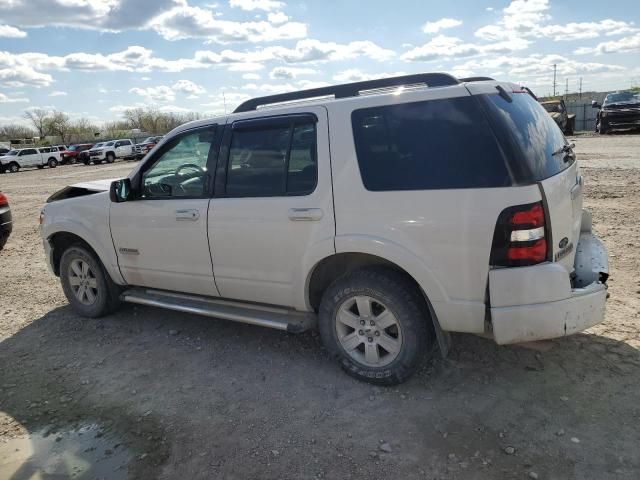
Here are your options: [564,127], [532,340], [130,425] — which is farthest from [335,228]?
[564,127]

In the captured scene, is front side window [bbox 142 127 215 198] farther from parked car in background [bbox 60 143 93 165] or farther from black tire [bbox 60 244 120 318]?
parked car in background [bbox 60 143 93 165]

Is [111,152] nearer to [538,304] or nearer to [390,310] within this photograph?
[390,310]

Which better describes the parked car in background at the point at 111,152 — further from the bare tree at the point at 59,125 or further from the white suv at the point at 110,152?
the bare tree at the point at 59,125

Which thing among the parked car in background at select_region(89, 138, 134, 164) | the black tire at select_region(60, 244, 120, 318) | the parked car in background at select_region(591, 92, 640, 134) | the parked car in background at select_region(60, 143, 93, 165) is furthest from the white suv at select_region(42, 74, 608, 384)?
the parked car in background at select_region(60, 143, 93, 165)

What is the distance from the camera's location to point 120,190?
4477 mm

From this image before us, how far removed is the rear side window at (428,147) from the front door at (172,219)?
1387 mm

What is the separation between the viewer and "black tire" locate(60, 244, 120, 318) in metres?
5.09

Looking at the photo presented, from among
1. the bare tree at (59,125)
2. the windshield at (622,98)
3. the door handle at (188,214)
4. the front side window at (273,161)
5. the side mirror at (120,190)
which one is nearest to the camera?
the front side window at (273,161)

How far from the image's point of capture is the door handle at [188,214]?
409 centimetres

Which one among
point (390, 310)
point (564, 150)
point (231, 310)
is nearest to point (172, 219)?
point (231, 310)

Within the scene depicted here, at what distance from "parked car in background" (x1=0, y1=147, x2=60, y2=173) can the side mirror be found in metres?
37.2

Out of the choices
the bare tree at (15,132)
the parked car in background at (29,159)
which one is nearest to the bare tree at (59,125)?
the bare tree at (15,132)

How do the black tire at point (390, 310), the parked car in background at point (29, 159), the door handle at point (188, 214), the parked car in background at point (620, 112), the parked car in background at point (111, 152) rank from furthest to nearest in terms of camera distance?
the parked car in background at point (111, 152), the parked car in background at point (29, 159), the parked car in background at point (620, 112), the door handle at point (188, 214), the black tire at point (390, 310)

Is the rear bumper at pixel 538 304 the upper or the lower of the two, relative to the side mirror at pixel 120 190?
lower
